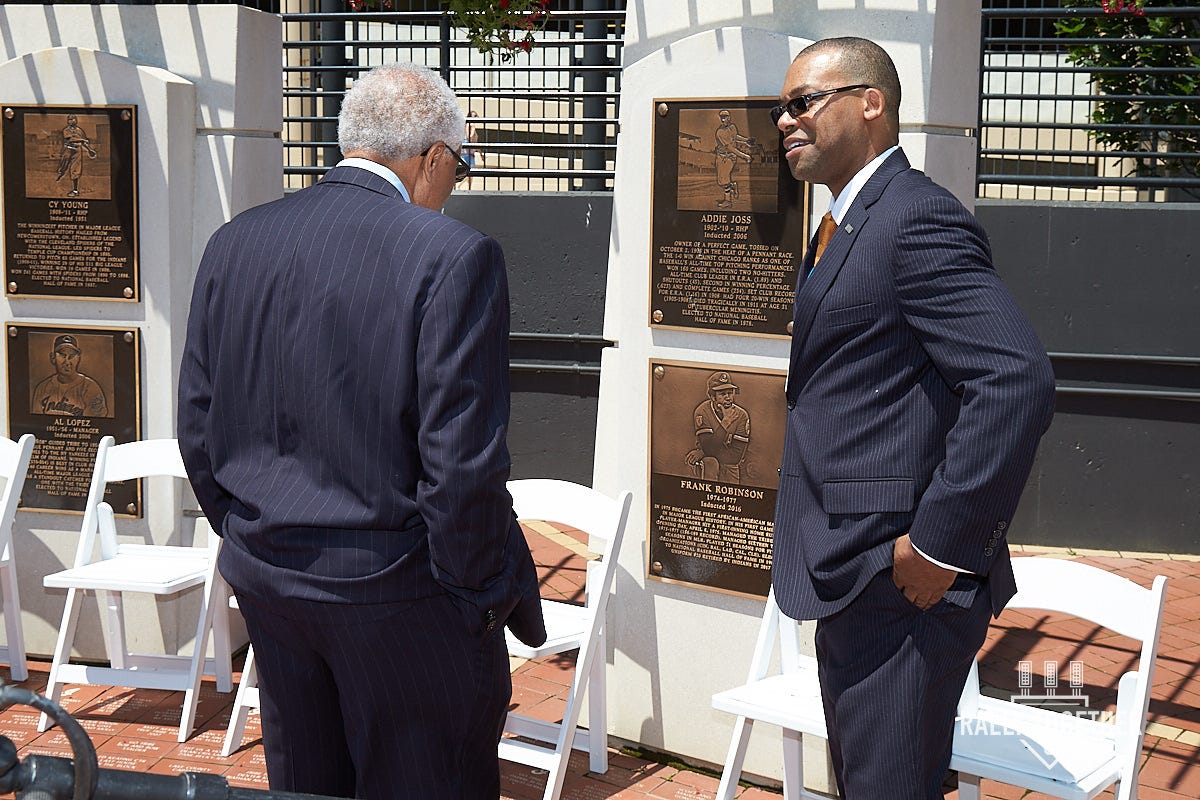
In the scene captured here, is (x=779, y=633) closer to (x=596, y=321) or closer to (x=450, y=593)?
(x=450, y=593)

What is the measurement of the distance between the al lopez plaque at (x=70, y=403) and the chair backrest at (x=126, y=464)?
314 millimetres

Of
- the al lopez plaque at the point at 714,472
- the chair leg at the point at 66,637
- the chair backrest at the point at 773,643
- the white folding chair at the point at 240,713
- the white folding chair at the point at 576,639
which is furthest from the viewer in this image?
the chair leg at the point at 66,637

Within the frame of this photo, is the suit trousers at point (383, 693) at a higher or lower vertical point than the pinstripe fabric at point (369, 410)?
lower

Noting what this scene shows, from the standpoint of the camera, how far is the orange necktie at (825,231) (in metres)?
3.15

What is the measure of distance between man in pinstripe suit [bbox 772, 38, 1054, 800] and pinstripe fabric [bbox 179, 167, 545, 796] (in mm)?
715

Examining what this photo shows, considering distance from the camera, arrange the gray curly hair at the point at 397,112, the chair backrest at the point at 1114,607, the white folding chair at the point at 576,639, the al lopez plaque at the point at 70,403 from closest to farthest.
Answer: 1. the gray curly hair at the point at 397,112
2. the chair backrest at the point at 1114,607
3. the white folding chair at the point at 576,639
4. the al lopez plaque at the point at 70,403

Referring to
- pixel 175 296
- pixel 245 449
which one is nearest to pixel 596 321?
pixel 175 296

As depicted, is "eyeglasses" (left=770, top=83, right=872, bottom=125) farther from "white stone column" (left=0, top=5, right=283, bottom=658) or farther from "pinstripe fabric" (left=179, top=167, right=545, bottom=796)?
"white stone column" (left=0, top=5, right=283, bottom=658)

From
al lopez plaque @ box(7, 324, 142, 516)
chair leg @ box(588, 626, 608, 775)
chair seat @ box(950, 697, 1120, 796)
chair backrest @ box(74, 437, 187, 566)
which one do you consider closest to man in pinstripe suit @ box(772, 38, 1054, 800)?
chair seat @ box(950, 697, 1120, 796)

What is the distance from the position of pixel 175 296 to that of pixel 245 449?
2940mm

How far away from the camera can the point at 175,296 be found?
5.61 m

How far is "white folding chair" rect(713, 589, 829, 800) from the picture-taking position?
3861mm

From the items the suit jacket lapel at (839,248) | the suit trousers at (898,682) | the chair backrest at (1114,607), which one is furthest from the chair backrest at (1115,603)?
the suit jacket lapel at (839,248)

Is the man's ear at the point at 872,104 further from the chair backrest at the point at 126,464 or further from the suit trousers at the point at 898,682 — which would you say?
the chair backrest at the point at 126,464
